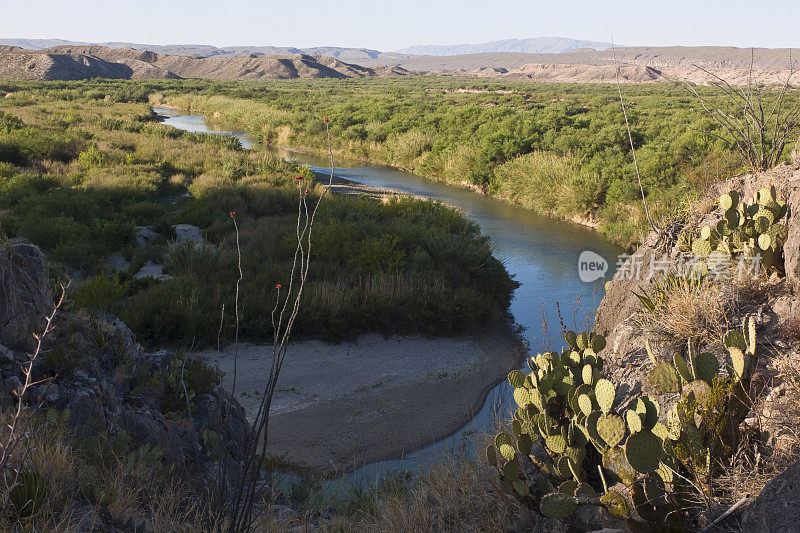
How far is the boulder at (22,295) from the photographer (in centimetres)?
528

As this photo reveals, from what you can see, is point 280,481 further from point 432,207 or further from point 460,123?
point 460,123

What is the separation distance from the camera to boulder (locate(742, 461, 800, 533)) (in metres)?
2.83

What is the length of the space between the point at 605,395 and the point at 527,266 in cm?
1305

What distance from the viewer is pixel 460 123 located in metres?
33.4

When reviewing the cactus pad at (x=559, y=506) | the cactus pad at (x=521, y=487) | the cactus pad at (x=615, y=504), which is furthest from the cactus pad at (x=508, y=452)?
the cactus pad at (x=615, y=504)

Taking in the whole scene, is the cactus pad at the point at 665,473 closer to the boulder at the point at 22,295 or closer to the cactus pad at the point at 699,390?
the cactus pad at the point at 699,390

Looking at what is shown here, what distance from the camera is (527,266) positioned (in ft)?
55.4

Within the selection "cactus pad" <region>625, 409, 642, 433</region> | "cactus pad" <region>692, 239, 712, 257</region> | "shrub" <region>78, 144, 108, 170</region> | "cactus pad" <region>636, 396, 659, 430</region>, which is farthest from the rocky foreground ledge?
"shrub" <region>78, 144, 108, 170</region>

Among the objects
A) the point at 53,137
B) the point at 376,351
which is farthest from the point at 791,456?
the point at 53,137

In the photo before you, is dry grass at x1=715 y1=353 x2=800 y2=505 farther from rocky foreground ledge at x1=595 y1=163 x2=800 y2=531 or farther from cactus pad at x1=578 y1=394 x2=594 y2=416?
cactus pad at x1=578 y1=394 x2=594 y2=416

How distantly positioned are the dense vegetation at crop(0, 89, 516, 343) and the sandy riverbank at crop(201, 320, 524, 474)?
0.64 meters

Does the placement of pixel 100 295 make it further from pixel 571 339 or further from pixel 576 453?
pixel 576 453

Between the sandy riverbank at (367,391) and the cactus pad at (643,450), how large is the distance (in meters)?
4.64

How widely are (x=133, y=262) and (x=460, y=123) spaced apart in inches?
926
